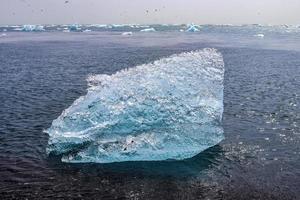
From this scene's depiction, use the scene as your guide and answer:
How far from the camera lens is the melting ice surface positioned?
16.2 m

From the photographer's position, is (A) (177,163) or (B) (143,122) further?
(B) (143,122)

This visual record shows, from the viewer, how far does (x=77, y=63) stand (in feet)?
151

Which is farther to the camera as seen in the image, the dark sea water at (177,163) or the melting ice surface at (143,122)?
the melting ice surface at (143,122)

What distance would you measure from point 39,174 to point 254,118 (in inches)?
475

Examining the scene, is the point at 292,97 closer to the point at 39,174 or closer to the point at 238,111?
the point at 238,111

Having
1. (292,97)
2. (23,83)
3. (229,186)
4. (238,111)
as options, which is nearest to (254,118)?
(238,111)

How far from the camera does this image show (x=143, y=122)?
1680cm

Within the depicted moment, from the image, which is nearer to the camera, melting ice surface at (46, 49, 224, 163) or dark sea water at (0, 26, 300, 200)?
dark sea water at (0, 26, 300, 200)

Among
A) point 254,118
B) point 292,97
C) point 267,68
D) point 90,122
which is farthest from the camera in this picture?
point 267,68

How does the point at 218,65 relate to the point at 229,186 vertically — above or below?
above

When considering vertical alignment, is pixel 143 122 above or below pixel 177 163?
above

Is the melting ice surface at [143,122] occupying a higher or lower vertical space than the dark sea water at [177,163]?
higher

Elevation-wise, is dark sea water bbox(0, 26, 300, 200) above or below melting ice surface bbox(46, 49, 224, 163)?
below

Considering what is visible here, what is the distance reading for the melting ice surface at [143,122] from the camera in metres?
16.2
